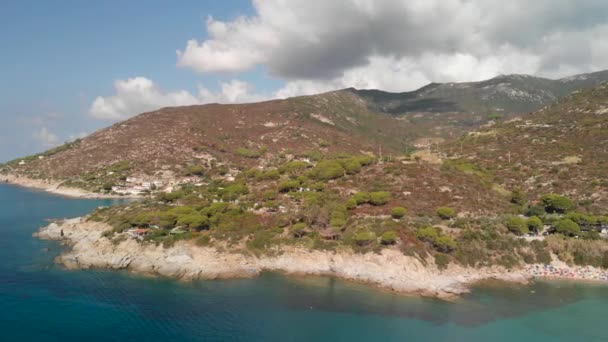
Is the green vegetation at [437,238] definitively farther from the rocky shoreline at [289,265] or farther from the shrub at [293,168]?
the shrub at [293,168]

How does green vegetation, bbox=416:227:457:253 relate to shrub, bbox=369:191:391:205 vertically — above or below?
below

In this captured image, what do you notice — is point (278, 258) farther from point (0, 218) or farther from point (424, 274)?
point (0, 218)

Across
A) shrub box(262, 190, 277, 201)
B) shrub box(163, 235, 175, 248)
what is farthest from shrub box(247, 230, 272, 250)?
shrub box(262, 190, 277, 201)

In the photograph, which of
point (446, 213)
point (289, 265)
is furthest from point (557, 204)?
point (289, 265)

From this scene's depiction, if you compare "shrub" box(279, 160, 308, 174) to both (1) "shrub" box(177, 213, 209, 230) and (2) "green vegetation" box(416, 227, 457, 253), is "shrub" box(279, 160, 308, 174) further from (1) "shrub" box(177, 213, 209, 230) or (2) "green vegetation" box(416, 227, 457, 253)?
(2) "green vegetation" box(416, 227, 457, 253)

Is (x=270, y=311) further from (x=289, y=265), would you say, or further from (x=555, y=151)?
(x=555, y=151)

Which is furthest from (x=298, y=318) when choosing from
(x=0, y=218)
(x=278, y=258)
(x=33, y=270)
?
(x=0, y=218)

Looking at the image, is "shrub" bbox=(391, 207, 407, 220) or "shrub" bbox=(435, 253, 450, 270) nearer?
"shrub" bbox=(435, 253, 450, 270)
